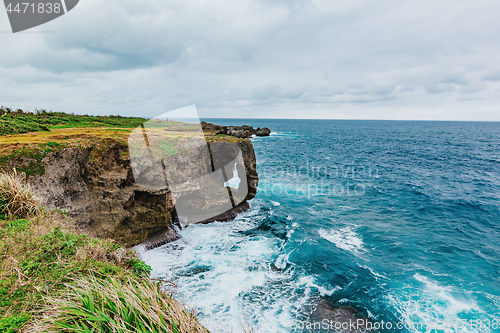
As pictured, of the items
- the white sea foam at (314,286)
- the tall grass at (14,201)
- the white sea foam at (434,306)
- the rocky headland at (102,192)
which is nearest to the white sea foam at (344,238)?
the white sea foam at (434,306)

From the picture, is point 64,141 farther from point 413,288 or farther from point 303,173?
point 303,173

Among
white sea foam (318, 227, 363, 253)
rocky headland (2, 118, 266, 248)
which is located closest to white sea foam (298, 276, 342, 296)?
Answer: white sea foam (318, 227, 363, 253)

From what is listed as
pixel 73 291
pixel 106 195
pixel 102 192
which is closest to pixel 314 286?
pixel 73 291

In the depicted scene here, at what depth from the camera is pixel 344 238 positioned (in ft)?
56.3

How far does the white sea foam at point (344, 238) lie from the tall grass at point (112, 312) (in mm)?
14002

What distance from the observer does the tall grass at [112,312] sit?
3.97m

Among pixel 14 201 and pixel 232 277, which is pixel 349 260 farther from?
pixel 14 201

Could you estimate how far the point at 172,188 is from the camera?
52.3ft

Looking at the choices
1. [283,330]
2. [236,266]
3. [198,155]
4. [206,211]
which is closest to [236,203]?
[206,211]

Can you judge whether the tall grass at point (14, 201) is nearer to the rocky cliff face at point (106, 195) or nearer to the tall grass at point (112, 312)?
the rocky cliff face at point (106, 195)

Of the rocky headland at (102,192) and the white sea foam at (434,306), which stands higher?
the rocky headland at (102,192)

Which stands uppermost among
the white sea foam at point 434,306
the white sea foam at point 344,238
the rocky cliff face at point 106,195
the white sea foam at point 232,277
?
the rocky cliff face at point 106,195

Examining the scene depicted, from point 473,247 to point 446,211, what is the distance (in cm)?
721

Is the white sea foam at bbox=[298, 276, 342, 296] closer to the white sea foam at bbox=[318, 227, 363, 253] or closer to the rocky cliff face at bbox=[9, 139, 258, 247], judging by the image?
the white sea foam at bbox=[318, 227, 363, 253]
